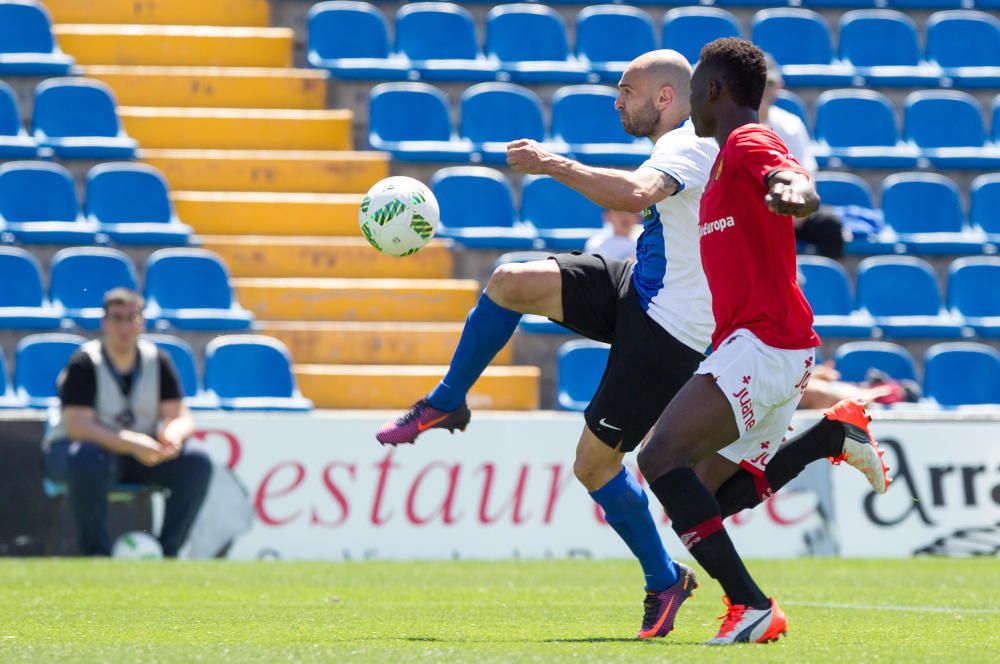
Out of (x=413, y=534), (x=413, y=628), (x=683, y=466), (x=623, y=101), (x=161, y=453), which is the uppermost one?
(x=623, y=101)

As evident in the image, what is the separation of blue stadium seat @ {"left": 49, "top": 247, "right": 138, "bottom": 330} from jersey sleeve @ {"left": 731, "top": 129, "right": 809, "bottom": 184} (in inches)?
292

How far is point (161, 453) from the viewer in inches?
398

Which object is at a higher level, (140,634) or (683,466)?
(683,466)

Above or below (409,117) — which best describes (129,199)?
below

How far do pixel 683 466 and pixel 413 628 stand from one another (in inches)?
55.0

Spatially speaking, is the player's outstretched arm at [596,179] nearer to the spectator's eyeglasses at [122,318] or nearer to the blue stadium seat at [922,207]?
the spectator's eyeglasses at [122,318]

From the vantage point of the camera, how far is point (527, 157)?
5.47m

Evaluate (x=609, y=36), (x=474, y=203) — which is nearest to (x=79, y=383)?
(x=474, y=203)

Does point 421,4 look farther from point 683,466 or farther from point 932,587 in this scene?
point 683,466

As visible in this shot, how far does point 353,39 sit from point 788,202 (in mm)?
9936

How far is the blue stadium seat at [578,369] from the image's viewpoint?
11.8 metres

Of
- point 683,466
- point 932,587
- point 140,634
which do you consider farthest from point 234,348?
point 683,466

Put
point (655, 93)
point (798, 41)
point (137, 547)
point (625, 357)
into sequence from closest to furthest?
point (625, 357) → point (655, 93) → point (137, 547) → point (798, 41)

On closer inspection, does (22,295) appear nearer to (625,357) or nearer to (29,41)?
(29,41)
